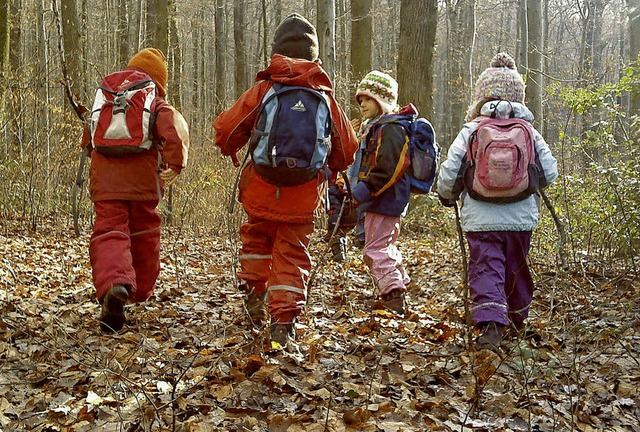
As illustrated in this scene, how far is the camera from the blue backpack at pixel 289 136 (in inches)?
145

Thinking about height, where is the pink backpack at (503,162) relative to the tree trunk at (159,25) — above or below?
below

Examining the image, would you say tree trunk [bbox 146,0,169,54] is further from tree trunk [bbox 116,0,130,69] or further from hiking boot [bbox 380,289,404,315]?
hiking boot [bbox 380,289,404,315]

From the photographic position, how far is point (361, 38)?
11.9 meters

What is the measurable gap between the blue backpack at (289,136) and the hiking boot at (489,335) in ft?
4.88

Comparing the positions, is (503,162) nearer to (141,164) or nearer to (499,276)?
(499,276)

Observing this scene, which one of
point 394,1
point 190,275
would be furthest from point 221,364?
point 394,1

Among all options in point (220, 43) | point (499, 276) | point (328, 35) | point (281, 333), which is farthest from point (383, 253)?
point (220, 43)

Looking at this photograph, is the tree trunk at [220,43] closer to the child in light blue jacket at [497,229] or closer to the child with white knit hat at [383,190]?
the child with white knit hat at [383,190]

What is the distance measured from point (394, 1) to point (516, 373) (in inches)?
1141

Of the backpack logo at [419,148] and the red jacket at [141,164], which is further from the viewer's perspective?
the backpack logo at [419,148]

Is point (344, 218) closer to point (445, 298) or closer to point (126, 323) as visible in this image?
point (445, 298)

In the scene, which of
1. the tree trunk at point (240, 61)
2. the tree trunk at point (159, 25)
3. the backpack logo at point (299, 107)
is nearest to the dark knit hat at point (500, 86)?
the backpack logo at point (299, 107)

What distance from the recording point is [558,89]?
5.84 metres

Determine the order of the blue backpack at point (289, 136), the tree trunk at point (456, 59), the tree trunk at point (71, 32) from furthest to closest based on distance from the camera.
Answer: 1. the tree trunk at point (456, 59)
2. the tree trunk at point (71, 32)
3. the blue backpack at point (289, 136)
